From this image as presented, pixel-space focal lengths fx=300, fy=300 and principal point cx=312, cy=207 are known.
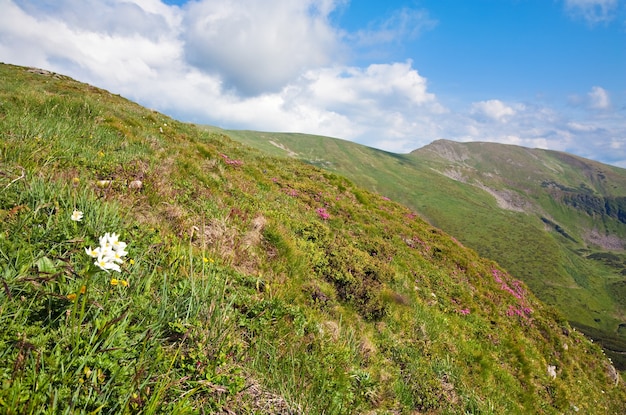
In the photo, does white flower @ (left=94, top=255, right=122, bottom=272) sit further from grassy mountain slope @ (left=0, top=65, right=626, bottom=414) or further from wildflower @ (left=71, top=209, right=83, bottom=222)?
wildflower @ (left=71, top=209, right=83, bottom=222)

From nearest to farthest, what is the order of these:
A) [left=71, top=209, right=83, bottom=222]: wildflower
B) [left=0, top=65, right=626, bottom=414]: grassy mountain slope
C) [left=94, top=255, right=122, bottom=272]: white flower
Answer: [left=94, top=255, right=122, bottom=272]: white flower, [left=0, top=65, right=626, bottom=414]: grassy mountain slope, [left=71, top=209, right=83, bottom=222]: wildflower

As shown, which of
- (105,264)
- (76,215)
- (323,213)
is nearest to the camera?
(105,264)

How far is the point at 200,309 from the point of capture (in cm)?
370

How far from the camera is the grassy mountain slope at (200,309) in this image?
2.58 meters

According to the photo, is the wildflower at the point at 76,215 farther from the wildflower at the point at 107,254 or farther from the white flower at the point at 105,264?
the white flower at the point at 105,264

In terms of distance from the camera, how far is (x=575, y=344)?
21047mm

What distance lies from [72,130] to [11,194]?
17.3 feet

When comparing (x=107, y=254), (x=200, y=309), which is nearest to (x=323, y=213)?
(x=200, y=309)

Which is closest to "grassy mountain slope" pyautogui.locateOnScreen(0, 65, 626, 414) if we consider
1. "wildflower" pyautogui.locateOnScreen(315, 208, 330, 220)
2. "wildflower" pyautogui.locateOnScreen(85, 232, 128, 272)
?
"wildflower" pyautogui.locateOnScreen(85, 232, 128, 272)

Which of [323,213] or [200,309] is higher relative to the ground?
[323,213]

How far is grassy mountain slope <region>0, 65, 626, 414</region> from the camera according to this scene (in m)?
2.58

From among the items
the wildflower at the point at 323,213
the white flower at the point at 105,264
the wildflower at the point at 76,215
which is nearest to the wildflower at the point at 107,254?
the white flower at the point at 105,264

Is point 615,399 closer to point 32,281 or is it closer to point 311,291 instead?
point 311,291

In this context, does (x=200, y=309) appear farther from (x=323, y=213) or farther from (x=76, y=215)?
(x=323, y=213)
